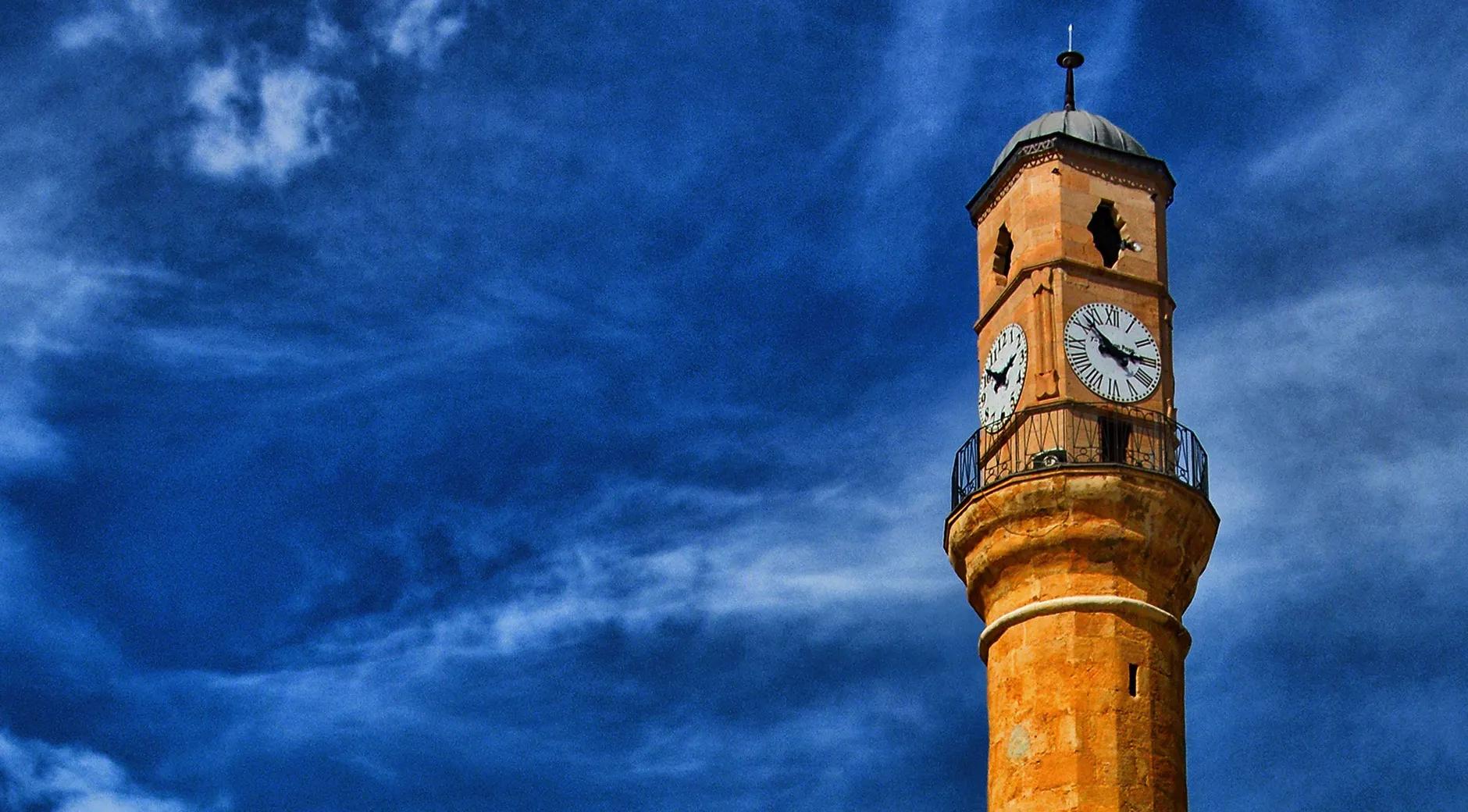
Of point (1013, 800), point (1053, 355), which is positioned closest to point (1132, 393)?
point (1053, 355)

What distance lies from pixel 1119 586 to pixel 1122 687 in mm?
1518

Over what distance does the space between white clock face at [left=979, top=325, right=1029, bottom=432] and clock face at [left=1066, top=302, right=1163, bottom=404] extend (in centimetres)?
80

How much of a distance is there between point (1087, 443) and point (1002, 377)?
7.39 ft

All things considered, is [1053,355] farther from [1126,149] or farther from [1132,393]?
[1126,149]

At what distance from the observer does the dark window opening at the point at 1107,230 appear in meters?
36.7

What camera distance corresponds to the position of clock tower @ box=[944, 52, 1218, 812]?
32344 mm

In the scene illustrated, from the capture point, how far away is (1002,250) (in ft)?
123

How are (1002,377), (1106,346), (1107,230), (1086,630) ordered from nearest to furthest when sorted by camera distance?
(1086,630)
(1106,346)
(1002,377)
(1107,230)

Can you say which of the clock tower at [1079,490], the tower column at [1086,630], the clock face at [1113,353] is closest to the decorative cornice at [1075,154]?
the clock tower at [1079,490]

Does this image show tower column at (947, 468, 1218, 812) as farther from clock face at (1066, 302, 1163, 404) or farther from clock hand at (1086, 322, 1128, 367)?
clock hand at (1086, 322, 1128, 367)

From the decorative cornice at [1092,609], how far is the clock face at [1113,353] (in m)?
3.33

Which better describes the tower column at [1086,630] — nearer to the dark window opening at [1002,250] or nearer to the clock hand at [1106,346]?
the clock hand at [1106,346]

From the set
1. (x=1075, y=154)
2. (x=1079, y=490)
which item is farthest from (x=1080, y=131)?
(x=1079, y=490)

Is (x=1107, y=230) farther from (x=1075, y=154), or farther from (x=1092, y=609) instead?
(x=1092, y=609)
